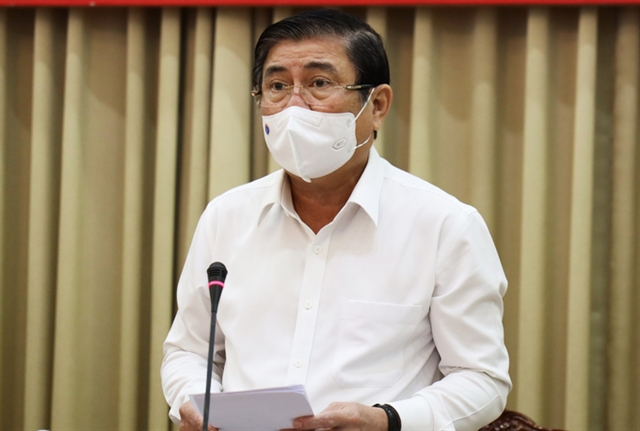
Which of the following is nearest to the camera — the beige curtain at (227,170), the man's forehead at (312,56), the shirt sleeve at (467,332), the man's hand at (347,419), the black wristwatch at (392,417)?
the man's hand at (347,419)

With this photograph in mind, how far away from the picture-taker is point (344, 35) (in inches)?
70.8

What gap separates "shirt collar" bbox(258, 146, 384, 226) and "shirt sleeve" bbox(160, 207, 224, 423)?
0.61 feet


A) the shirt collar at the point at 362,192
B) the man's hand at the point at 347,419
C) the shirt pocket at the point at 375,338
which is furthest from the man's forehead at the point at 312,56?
the man's hand at the point at 347,419

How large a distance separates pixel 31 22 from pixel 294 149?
1.85 m

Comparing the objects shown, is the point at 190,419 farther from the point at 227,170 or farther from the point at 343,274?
the point at 227,170

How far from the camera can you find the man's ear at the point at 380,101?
1.87 m

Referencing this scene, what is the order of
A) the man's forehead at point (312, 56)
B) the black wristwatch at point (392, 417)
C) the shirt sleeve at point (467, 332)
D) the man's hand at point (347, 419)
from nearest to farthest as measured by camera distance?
the man's hand at point (347, 419)
the black wristwatch at point (392, 417)
the shirt sleeve at point (467, 332)
the man's forehead at point (312, 56)

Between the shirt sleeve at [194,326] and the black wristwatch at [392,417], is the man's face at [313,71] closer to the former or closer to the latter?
the shirt sleeve at [194,326]

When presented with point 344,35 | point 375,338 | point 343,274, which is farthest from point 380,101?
point 375,338

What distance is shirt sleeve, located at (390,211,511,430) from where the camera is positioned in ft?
5.43

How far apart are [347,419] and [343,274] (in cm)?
38

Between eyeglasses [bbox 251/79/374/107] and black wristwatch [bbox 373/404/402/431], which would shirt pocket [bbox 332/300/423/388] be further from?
eyeglasses [bbox 251/79/374/107]

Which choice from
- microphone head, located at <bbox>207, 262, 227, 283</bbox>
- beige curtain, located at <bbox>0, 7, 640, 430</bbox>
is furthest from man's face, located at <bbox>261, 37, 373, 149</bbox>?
beige curtain, located at <bbox>0, 7, 640, 430</bbox>

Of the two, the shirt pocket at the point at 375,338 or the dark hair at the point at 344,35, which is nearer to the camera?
the shirt pocket at the point at 375,338
